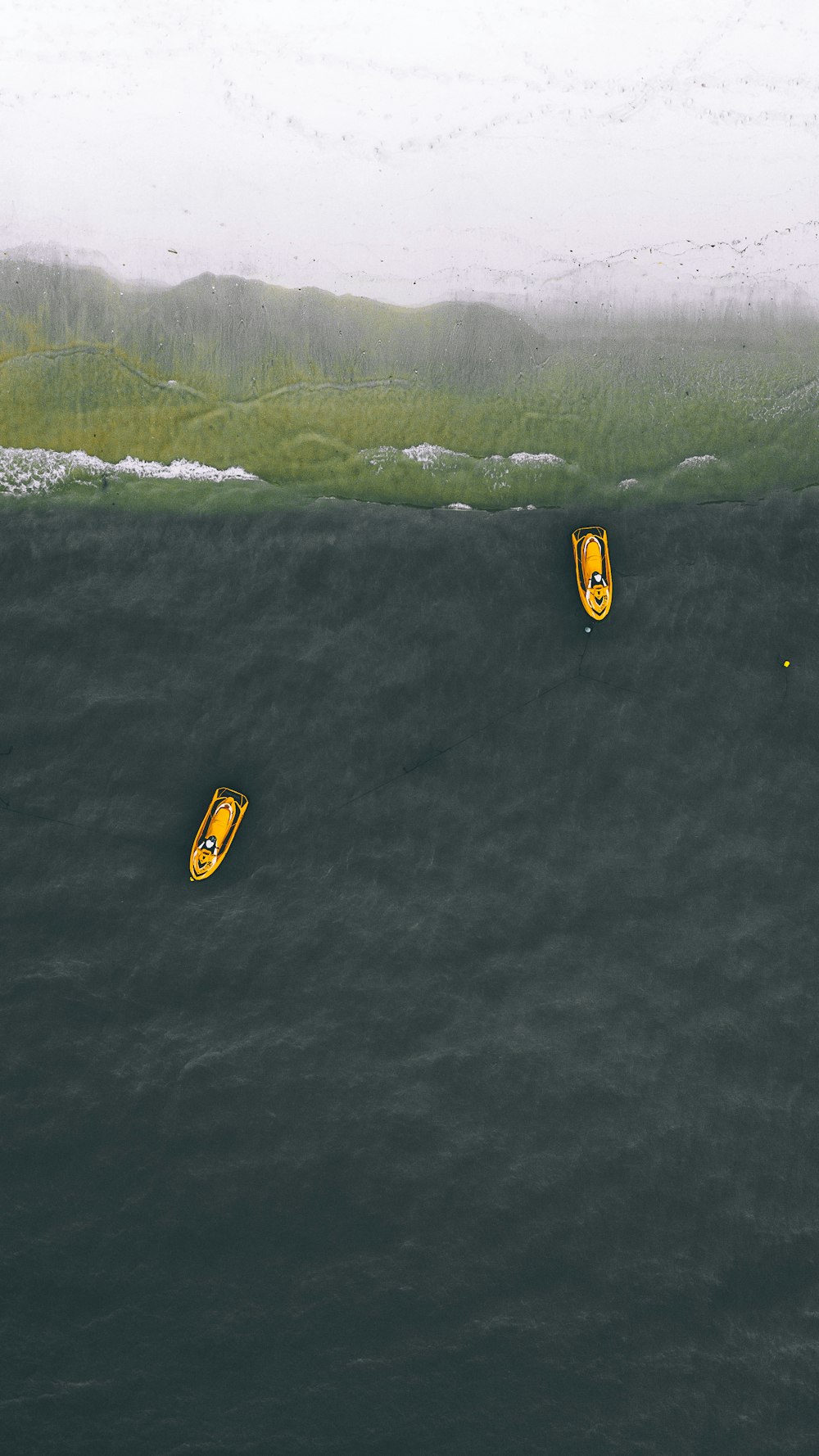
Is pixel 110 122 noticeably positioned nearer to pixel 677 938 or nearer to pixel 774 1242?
pixel 677 938

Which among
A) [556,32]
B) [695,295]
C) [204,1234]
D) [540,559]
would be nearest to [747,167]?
[695,295]

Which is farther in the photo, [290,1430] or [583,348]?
[583,348]

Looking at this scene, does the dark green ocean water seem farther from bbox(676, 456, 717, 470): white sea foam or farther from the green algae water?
bbox(676, 456, 717, 470): white sea foam

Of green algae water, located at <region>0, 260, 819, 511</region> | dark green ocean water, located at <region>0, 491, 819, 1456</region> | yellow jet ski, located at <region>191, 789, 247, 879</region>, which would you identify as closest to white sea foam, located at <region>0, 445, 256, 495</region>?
green algae water, located at <region>0, 260, 819, 511</region>

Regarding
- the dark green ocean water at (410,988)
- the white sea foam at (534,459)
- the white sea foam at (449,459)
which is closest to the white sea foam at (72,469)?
the dark green ocean water at (410,988)

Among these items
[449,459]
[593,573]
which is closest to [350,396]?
[449,459]
